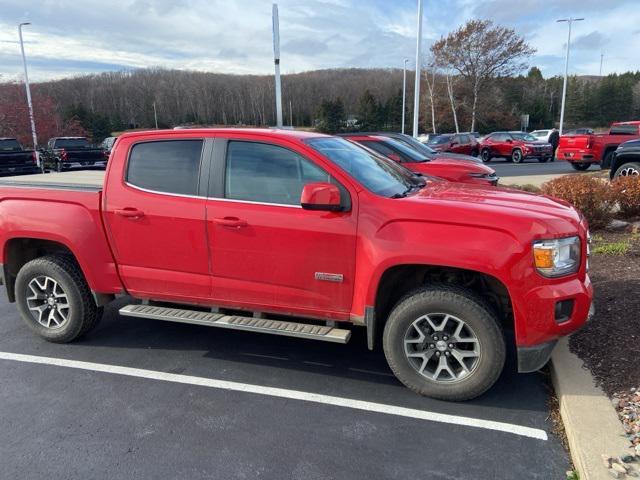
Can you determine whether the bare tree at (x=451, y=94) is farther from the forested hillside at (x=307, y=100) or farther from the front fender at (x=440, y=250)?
the front fender at (x=440, y=250)

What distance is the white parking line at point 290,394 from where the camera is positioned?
3.24 metres

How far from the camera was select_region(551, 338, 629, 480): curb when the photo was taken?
2701 mm

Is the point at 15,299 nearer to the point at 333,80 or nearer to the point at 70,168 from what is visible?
the point at 70,168

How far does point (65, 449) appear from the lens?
3.04 metres

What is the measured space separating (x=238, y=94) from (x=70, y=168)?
224 ft

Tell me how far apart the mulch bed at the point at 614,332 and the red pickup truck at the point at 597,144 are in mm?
14274

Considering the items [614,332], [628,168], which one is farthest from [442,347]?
[628,168]

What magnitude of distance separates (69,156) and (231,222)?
61.1ft

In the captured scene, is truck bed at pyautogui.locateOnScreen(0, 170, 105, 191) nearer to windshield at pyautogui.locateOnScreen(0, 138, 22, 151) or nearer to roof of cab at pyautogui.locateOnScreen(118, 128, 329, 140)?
roof of cab at pyautogui.locateOnScreen(118, 128, 329, 140)

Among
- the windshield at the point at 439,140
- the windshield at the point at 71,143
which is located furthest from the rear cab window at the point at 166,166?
the windshield at the point at 439,140

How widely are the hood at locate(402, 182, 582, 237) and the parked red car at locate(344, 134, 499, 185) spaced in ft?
15.6

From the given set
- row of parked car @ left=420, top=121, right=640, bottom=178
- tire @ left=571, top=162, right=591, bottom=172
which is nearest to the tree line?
row of parked car @ left=420, top=121, right=640, bottom=178

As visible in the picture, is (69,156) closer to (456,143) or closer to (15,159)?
(15,159)

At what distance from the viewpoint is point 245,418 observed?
11.0 ft
